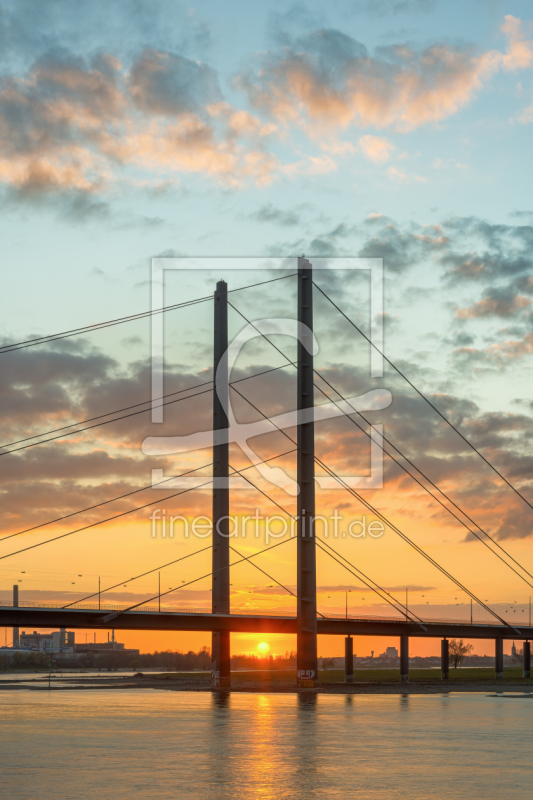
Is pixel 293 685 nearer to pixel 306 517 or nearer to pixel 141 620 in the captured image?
pixel 141 620

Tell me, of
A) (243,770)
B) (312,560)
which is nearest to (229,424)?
(312,560)

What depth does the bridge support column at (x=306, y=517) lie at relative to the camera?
59281 mm

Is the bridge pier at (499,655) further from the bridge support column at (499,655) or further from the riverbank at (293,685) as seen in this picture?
the riverbank at (293,685)

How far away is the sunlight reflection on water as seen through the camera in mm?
16375

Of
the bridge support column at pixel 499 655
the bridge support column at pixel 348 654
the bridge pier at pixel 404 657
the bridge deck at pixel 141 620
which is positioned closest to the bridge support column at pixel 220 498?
the bridge deck at pixel 141 620

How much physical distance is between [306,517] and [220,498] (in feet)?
25.4

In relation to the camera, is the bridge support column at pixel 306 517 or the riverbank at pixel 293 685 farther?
the riverbank at pixel 293 685

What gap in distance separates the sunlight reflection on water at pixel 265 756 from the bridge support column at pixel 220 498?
24204 mm

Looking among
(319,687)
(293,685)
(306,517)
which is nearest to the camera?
(306,517)

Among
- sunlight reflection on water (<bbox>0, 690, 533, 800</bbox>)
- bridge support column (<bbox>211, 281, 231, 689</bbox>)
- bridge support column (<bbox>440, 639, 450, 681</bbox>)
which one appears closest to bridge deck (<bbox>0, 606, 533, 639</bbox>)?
bridge support column (<bbox>211, 281, 231, 689</bbox>)

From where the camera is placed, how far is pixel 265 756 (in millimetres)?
21781

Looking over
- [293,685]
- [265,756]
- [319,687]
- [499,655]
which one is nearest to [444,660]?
[499,655]

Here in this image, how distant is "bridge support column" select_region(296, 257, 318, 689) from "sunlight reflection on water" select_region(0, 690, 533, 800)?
65.8ft

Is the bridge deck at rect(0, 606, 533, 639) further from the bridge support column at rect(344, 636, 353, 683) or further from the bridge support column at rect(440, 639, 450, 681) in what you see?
the bridge support column at rect(440, 639, 450, 681)
